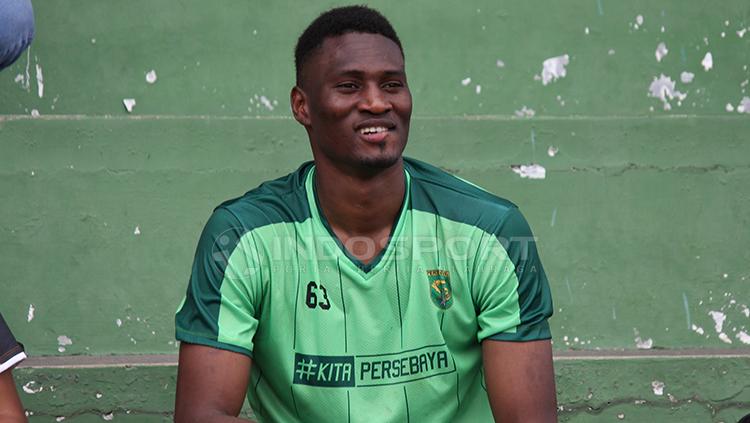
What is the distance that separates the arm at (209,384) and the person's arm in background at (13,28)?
1003 millimetres

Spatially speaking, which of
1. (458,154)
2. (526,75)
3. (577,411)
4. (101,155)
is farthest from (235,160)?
(577,411)

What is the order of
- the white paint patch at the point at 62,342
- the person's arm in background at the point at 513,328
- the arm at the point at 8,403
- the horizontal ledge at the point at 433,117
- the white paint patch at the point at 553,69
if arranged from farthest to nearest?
the white paint patch at the point at 553,69
the horizontal ledge at the point at 433,117
the white paint patch at the point at 62,342
the person's arm in background at the point at 513,328
the arm at the point at 8,403

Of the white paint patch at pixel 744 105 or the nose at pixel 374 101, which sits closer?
the nose at pixel 374 101

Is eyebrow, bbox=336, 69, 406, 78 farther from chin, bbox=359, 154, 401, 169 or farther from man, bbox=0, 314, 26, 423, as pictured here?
man, bbox=0, 314, 26, 423

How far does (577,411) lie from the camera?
423 centimetres

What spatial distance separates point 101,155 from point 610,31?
1960 millimetres

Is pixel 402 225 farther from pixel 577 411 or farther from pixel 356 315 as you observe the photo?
pixel 577 411

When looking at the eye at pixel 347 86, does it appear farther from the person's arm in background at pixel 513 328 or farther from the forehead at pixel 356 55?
the person's arm in background at pixel 513 328

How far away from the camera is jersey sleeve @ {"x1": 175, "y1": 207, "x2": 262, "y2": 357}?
10.0ft

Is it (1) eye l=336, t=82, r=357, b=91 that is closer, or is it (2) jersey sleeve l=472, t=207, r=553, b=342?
(2) jersey sleeve l=472, t=207, r=553, b=342

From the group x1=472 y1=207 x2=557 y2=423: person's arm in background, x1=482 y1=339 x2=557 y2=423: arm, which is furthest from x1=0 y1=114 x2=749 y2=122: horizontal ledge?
x1=482 y1=339 x2=557 y2=423: arm

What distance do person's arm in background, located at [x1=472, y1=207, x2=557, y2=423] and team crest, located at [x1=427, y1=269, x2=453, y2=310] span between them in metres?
0.07

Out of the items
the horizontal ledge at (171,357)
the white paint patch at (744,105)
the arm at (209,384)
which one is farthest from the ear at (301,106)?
the white paint patch at (744,105)

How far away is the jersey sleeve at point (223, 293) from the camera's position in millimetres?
3051
